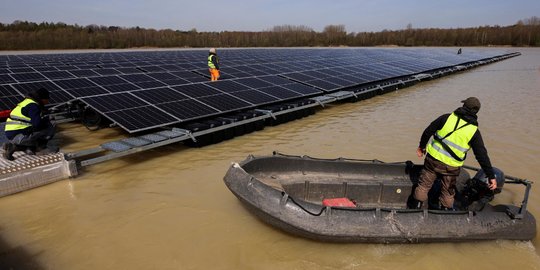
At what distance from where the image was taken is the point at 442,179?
5301mm

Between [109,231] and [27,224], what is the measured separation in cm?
142

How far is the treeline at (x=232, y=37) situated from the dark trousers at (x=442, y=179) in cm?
5219

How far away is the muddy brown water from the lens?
473 centimetres

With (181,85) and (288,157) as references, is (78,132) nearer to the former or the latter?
(181,85)

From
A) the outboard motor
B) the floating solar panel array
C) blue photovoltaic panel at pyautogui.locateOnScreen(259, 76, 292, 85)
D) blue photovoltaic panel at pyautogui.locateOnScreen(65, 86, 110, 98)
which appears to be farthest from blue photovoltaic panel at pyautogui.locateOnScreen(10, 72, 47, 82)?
the outboard motor

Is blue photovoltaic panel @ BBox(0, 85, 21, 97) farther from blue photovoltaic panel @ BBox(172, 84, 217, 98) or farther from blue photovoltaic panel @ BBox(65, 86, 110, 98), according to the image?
blue photovoltaic panel @ BBox(172, 84, 217, 98)

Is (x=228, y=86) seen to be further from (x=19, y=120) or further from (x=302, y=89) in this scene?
(x=19, y=120)

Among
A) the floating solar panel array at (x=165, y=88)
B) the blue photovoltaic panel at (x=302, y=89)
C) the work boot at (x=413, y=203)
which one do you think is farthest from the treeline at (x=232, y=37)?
the work boot at (x=413, y=203)

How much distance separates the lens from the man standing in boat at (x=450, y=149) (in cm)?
477

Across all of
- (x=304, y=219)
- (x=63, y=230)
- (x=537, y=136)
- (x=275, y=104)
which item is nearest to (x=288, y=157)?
(x=304, y=219)

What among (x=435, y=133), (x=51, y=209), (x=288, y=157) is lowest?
(x=51, y=209)

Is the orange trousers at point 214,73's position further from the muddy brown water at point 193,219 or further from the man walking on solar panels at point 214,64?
the muddy brown water at point 193,219

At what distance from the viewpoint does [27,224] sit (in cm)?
548

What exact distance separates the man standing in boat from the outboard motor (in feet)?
1.07
